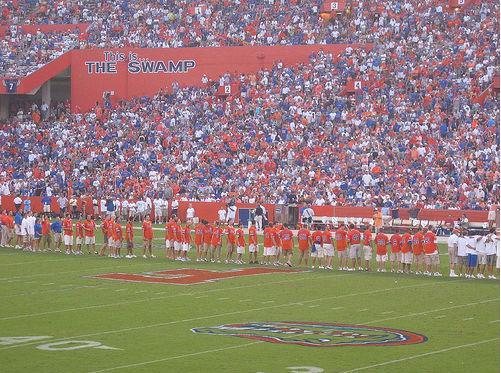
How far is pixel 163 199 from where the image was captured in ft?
132

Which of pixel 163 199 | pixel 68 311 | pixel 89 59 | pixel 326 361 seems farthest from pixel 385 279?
pixel 89 59

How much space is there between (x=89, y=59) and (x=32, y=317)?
98.1ft

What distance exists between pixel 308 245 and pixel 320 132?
14.2 meters

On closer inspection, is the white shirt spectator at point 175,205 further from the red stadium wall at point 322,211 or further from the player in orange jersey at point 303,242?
the player in orange jersey at point 303,242

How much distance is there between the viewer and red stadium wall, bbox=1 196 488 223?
111 ft

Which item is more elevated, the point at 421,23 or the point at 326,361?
the point at 421,23

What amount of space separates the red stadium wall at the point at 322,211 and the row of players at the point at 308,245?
6.82 m

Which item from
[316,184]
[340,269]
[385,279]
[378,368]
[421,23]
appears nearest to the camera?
[378,368]

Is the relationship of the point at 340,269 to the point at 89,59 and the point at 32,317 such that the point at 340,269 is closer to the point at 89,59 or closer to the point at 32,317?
the point at 32,317

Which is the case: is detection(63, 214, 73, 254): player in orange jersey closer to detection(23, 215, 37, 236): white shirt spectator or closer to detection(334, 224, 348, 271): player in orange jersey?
detection(23, 215, 37, 236): white shirt spectator

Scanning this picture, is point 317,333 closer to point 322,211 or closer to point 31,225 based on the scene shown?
point 31,225

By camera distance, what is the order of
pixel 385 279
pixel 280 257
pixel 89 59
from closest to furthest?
pixel 385 279, pixel 280 257, pixel 89 59

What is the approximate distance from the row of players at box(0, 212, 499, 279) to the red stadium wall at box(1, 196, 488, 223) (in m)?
6.82

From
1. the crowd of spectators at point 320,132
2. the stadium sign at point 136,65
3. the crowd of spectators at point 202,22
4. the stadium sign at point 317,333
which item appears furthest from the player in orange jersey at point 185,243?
the stadium sign at point 136,65
